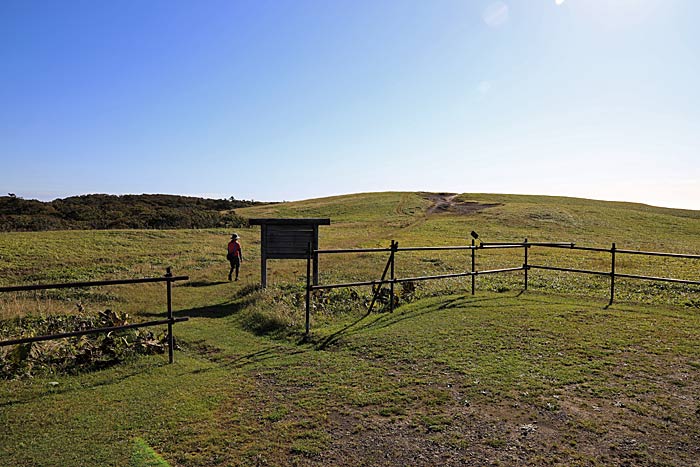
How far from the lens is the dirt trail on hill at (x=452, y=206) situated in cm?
5397

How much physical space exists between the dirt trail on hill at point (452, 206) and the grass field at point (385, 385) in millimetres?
38421

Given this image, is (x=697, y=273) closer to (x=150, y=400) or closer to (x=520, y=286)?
(x=520, y=286)

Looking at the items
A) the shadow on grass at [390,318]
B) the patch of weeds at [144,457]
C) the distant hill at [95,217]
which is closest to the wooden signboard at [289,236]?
the shadow on grass at [390,318]

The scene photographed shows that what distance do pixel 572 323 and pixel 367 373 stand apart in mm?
5320

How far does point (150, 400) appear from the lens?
6309 millimetres

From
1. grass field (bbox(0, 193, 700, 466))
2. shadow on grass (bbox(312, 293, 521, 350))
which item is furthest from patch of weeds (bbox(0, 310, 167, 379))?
shadow on grass (bbox(312, 293, 521, 350))

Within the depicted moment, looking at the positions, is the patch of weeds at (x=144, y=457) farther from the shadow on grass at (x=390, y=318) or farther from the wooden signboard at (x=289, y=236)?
the wooden signboard at (x=289, y=236)

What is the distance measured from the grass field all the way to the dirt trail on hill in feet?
126

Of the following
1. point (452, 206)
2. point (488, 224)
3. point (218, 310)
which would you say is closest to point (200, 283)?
point (218, 310)

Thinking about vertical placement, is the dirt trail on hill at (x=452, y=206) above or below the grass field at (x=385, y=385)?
above

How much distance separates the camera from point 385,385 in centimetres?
678

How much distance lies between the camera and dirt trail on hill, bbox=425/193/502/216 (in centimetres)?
5397

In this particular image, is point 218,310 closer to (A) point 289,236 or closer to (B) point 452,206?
(A) point 289,236

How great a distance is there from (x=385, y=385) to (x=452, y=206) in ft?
175
